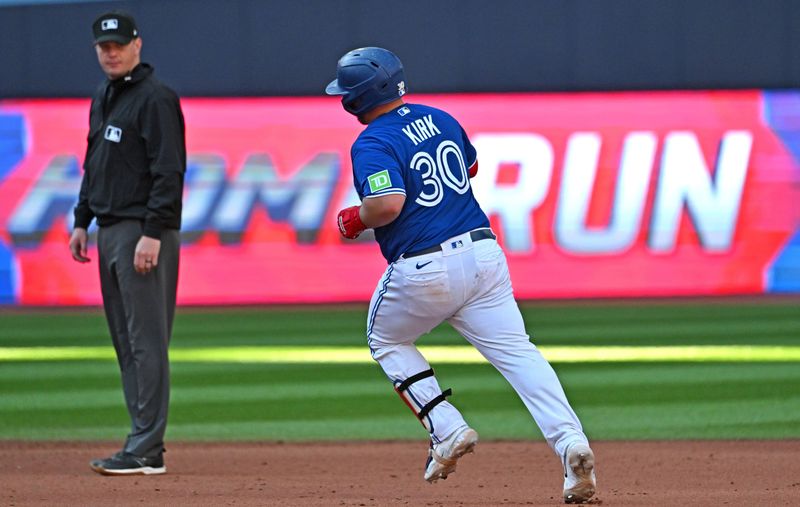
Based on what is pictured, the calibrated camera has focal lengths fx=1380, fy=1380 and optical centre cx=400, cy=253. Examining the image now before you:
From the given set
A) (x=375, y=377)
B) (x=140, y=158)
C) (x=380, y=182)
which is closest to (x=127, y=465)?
(x=140, y=158)

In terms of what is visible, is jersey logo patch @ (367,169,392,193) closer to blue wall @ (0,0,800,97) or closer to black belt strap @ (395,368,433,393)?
black belt strap @ (395,368,433,393)

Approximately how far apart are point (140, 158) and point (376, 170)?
66.7 inches

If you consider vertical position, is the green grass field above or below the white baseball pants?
below

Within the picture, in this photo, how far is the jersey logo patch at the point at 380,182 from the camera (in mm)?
4879

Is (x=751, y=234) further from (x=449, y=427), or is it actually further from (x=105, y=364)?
(x=449, y=427)

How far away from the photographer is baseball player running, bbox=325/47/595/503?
4996 millimetres

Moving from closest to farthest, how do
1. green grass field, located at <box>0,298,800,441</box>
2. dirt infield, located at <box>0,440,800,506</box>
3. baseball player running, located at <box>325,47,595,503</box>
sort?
baseball player running, located at <box>325,47,595,503</box> < dirt infield, located at <box>0,440,800,506</box> < green grass field, located at <box>0,298,800,441</box>

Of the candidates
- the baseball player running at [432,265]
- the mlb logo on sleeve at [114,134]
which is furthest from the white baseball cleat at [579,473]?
the mlb logo on sleeve at [114,134]

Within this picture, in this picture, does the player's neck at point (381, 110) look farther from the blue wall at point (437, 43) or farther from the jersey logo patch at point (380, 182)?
the blue wall at point (437, 43)

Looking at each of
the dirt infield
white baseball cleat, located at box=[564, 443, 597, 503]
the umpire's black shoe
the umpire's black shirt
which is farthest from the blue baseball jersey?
the umpire's black shoe

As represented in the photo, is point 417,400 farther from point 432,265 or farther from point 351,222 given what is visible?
point 351,222

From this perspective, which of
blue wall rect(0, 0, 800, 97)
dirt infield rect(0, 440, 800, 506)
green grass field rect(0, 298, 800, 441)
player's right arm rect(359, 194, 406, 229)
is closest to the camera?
player's right arm rect(359, 194, 406, 229)

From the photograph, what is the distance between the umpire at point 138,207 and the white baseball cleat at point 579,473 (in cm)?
208

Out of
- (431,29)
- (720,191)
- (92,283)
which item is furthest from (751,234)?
(92,283)
